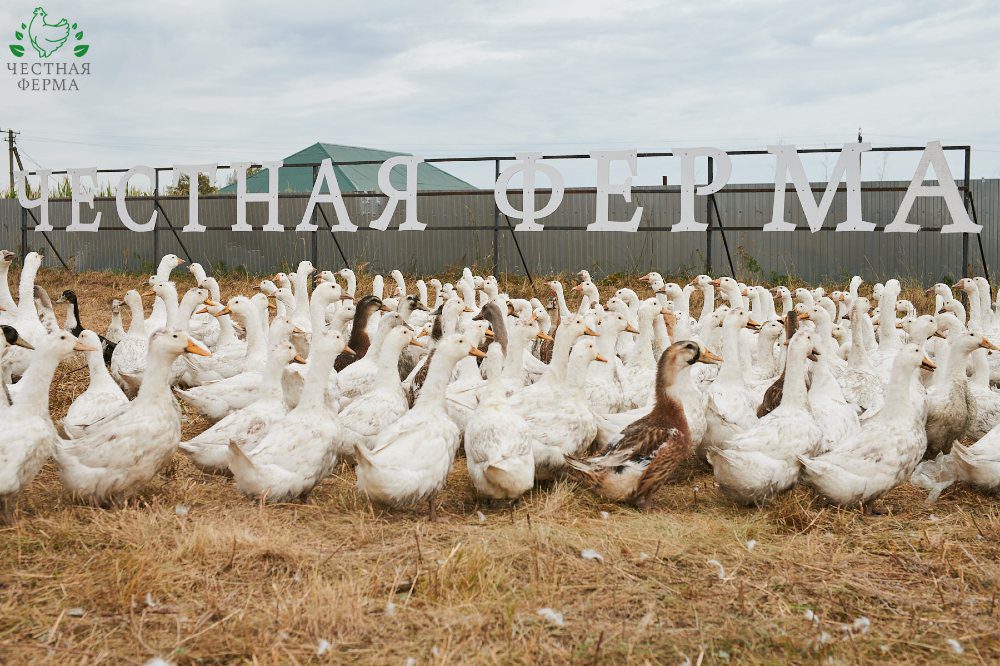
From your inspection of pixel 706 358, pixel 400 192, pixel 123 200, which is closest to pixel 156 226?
pixel 123 200

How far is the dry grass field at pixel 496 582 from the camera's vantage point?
363 centimetres

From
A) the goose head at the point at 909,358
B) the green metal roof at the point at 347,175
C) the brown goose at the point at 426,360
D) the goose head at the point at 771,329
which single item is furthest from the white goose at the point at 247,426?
the green metal roof at the point at 347,175

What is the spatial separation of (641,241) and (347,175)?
966 centimetres

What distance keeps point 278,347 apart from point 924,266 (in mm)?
13136

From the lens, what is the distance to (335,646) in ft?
11.9

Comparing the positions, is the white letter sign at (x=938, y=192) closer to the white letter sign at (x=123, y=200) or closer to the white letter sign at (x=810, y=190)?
the white letter sign at (x=810, y=190)

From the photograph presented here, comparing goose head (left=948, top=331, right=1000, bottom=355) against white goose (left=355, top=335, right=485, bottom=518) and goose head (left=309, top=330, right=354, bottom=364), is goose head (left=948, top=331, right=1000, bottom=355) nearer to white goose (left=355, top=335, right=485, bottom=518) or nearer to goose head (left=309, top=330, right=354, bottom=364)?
white goose (left=355, top=335, right=485, bottom=518)

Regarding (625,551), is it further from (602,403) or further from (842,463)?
(602,403)

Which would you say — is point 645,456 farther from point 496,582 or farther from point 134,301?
point 134,301

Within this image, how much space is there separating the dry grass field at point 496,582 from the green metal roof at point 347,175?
1791 cm

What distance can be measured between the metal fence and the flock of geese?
7673 millimetres

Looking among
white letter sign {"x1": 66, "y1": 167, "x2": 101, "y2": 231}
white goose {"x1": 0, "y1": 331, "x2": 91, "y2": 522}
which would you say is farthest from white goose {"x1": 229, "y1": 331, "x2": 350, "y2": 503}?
white letter sign {"x1": 66, "y1": 167, "x2": 101, "y2": 231}

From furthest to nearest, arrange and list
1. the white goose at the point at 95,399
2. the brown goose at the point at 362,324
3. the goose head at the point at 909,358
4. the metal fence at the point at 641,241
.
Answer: the metal fence at the point at 641,241, the brown goose at the point at 362,324, the white goose at the point at 95,399, the goose head at the point at 909,358

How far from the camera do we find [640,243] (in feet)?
55.6
